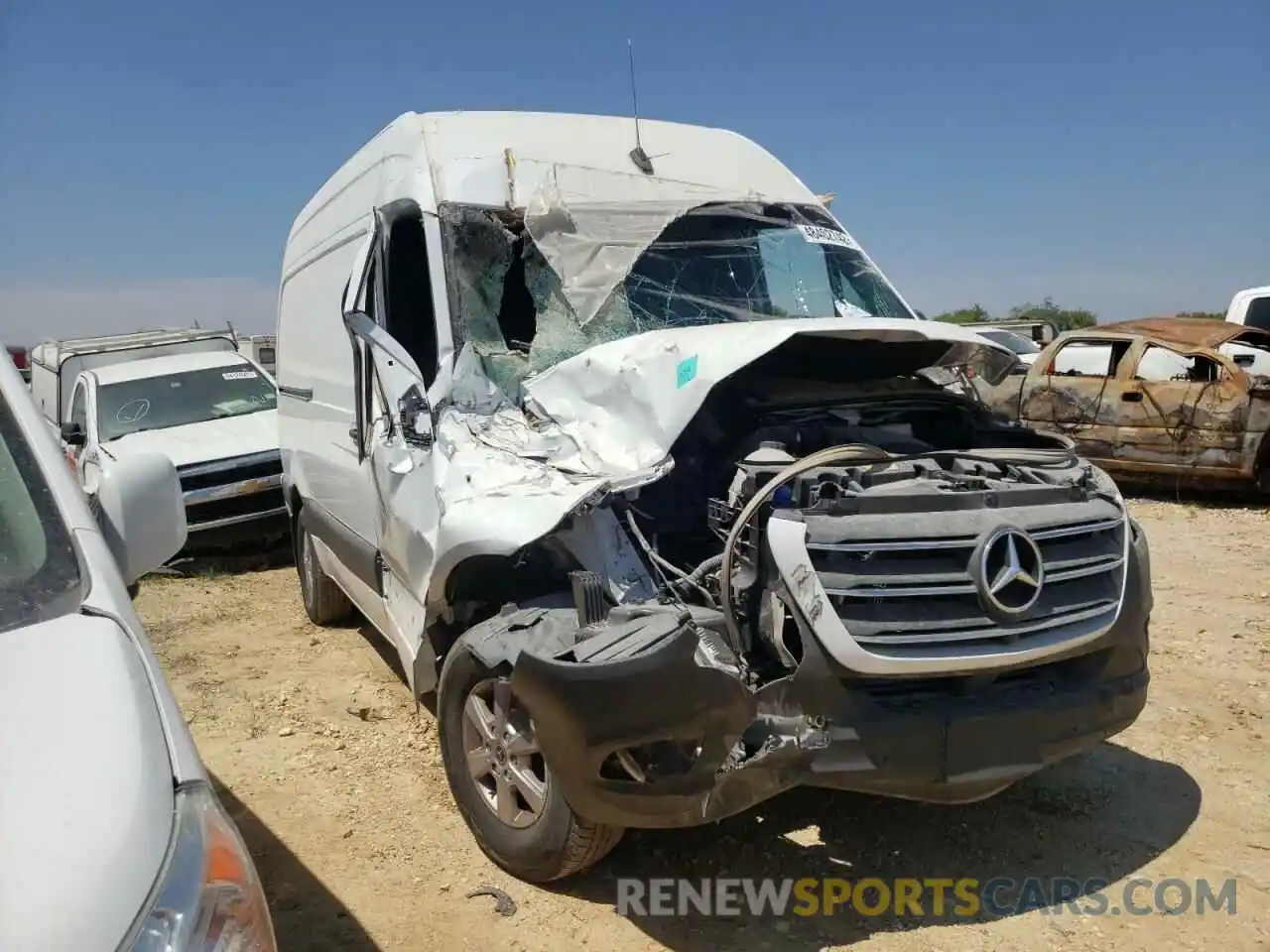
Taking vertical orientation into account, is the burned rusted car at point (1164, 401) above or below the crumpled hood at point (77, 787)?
below

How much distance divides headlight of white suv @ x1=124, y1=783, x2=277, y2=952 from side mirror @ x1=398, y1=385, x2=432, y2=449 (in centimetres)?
212

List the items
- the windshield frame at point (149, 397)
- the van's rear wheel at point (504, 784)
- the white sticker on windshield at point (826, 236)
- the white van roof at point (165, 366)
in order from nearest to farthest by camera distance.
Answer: the van's rear wheel at point (504, 784)
the white sticker on windshield at point (826, 236)
the windshield frame at point (149, 397)
the white van roof at point (165, 366)

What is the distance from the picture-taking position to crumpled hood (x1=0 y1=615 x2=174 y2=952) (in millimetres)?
1368

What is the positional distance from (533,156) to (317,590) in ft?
11.0

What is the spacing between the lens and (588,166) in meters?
4.56

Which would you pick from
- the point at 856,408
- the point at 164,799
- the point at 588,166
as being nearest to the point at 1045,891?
the point at 856,408

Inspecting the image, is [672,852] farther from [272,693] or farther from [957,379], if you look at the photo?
[272,693]

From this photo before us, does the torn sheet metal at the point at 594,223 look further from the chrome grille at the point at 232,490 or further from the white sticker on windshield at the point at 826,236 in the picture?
the chrome grille at the point at 232,490

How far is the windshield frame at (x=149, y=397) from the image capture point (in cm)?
914

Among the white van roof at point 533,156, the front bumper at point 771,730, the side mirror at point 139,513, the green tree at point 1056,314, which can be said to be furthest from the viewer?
the green tree at point 1056,314

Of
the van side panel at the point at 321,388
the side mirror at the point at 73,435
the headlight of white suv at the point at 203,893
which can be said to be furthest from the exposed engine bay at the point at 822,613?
the side mirror at the point at 73,435

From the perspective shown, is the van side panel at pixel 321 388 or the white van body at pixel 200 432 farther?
the white van body at pixel 200 432

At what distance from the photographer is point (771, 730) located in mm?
2754

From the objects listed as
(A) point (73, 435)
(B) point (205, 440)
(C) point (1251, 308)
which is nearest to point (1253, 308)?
(C) point (1251, 308)
